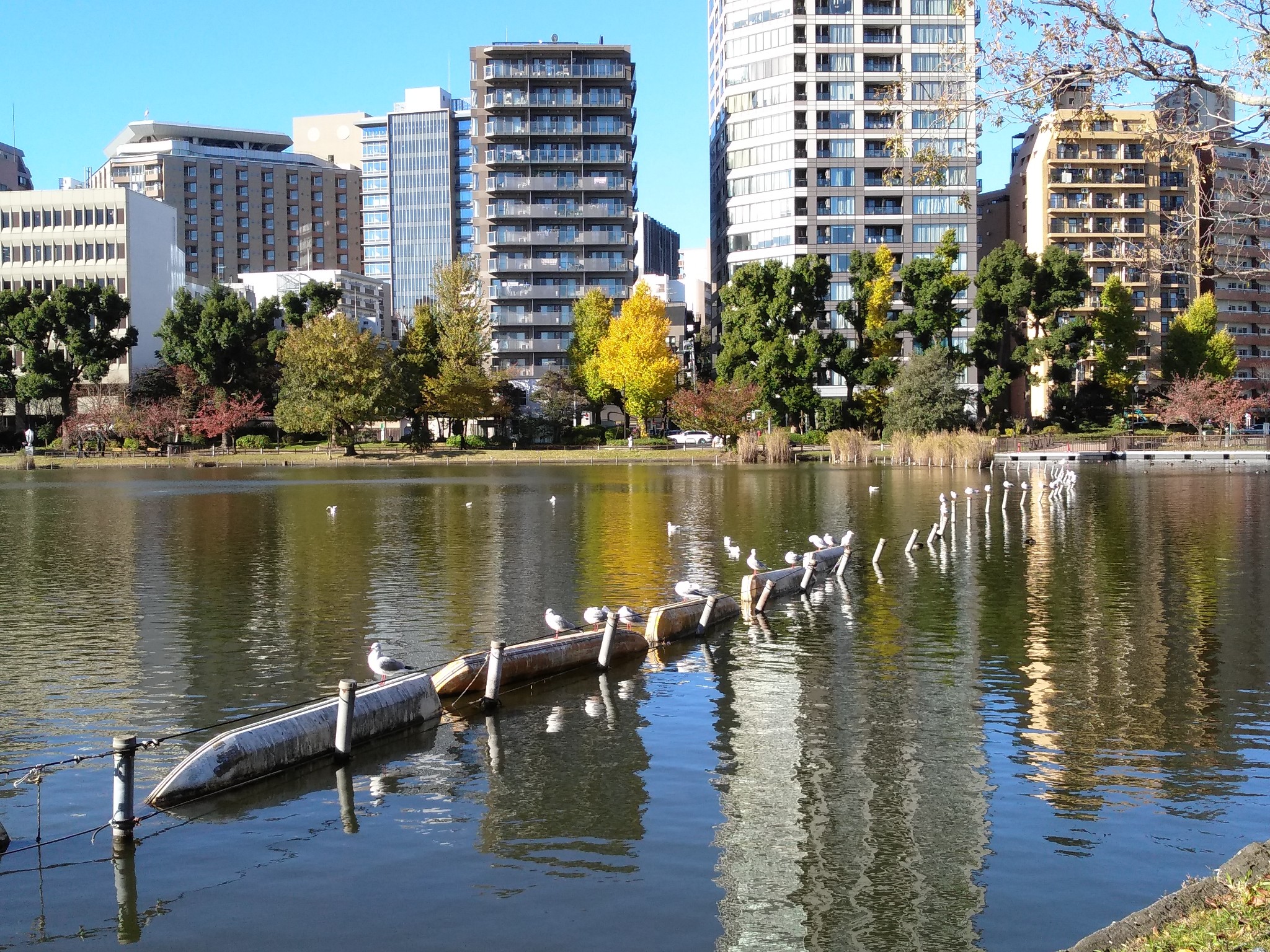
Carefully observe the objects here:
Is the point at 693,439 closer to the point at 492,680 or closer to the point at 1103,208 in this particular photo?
the point at 1103,208

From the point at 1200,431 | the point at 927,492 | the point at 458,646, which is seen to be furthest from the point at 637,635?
the point at 1200,431

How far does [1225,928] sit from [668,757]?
357 inches

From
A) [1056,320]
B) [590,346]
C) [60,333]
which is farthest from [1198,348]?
[60,333]

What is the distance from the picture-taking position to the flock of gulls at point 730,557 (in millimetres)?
18809

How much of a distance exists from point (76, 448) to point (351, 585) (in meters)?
90.0

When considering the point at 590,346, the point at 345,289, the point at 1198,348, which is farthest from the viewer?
the point at 345,289

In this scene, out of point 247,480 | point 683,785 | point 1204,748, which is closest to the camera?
point 683,785

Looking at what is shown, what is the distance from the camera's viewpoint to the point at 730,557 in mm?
37156

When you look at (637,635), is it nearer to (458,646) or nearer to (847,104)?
(458,646)

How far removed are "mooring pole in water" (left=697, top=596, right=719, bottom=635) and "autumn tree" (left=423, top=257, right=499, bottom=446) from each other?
82641 millimetres

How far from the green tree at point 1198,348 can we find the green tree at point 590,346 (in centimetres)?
5571

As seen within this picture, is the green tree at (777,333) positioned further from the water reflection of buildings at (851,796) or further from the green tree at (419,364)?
the water reflection of buildings at (851,796)

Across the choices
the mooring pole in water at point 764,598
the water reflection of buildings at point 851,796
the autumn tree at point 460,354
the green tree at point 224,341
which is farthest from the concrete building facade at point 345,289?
the water reflection of buildings at point 851,796

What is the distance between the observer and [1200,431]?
10606 cm
